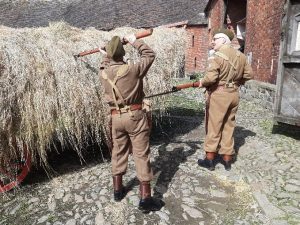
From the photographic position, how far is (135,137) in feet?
14.1

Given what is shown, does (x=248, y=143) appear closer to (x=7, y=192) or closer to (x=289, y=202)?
(x=289, y=202)

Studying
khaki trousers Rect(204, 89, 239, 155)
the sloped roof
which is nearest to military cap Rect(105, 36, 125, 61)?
khaki trousers Rect(204, 89, 239, 155)

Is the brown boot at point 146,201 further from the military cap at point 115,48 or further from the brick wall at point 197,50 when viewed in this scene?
the brick wall at point 197,50

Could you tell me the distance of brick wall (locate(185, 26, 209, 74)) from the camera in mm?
20625

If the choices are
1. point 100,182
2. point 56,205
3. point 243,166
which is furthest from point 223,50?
point 56,205

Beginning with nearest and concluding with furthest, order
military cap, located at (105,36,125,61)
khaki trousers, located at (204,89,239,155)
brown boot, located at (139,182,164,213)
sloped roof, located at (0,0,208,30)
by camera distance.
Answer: military cap, located at (105,36,125,61) → brown boot, located at (139,182,164,213) → khaki trousers, located at (204,89,239,155) → sloped roof, located at (0,0,208,30)

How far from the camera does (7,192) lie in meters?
4.96

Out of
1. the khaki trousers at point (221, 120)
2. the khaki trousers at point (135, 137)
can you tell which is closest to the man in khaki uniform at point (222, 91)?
the khaki trousers at point (221, 120)

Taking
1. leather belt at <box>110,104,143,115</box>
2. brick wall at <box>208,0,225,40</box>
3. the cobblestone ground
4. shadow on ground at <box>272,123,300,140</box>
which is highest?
brick wall at <box>208,0,225,40</box>

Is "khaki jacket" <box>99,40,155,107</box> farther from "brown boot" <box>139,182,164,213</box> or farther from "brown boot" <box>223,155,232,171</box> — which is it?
"brown boot" <box>223,155,232,171</box>

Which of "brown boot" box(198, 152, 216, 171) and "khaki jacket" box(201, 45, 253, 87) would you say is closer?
"khaki jacket" box(201, 45, 253, 87)

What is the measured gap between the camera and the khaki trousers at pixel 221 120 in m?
5.36

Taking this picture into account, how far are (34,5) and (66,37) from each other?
88.7ft

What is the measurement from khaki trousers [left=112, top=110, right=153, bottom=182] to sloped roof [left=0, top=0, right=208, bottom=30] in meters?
17.9
